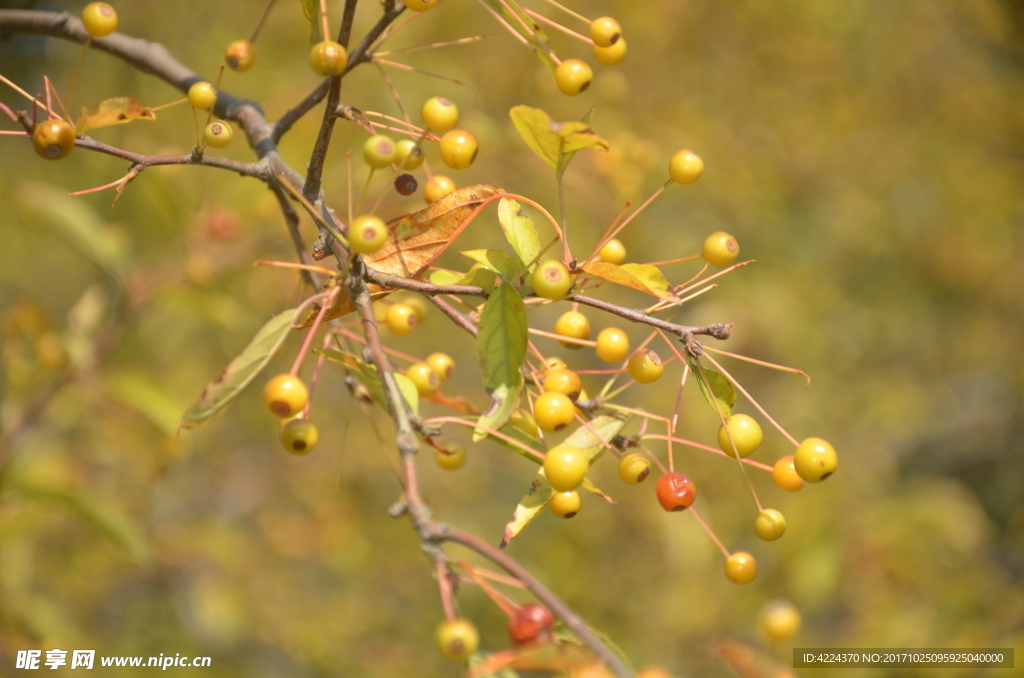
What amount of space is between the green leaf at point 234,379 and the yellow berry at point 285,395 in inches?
1.3

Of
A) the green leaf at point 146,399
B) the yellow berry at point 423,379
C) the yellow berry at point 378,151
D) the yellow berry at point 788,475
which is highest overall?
the yellow berry at point 378,151

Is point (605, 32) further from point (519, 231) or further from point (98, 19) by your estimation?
point (98, 19)

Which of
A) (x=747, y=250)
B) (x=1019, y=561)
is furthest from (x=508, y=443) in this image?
(x=1019, y=561)

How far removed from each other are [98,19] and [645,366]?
3.03ft

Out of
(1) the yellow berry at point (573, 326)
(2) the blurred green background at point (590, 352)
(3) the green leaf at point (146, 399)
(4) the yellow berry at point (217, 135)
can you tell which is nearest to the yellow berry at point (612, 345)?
(1) the yellow berry at point (573, 326)

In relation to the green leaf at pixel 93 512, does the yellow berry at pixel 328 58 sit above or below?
above

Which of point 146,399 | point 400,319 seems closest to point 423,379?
point 400,319

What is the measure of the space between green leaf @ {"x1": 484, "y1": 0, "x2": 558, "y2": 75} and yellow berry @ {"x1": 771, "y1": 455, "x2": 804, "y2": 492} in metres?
0.68

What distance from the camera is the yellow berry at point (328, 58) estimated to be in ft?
2.67

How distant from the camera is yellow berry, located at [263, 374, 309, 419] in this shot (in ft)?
2.54

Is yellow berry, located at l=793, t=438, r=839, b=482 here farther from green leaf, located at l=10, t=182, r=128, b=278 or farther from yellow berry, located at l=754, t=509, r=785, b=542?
green leaf, located at l=10, t=182, r=128, b=278

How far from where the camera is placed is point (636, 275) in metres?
0.86

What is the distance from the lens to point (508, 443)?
2.88 feet

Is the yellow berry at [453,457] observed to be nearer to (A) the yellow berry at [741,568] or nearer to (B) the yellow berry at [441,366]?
(B) the yellow berry at [441,366]
